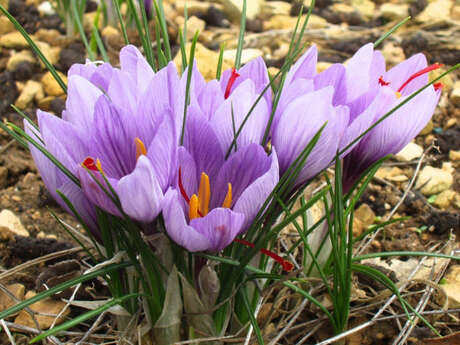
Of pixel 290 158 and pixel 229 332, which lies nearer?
pixel 290 158

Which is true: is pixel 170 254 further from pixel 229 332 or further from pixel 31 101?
pixel 31 101

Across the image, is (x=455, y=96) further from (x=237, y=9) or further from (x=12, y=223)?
(x=12, y=223)

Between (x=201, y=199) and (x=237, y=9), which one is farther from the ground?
(x=201, y=199)

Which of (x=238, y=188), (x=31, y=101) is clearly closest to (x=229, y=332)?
(x=238, y=188)

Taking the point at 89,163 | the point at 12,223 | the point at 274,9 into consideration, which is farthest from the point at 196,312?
the point at 274,9

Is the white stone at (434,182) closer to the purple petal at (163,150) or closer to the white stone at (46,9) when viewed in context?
the purple petal at (163,150)
